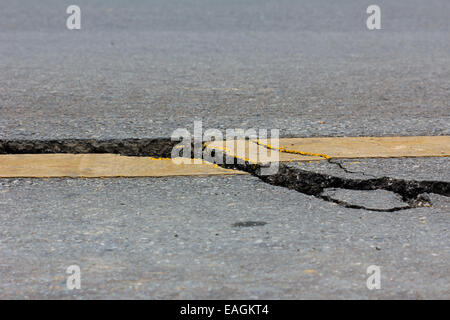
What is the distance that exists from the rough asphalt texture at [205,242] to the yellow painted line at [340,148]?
400 millimetres

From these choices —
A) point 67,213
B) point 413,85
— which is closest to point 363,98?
point 413,85

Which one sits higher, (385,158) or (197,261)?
(385,158)

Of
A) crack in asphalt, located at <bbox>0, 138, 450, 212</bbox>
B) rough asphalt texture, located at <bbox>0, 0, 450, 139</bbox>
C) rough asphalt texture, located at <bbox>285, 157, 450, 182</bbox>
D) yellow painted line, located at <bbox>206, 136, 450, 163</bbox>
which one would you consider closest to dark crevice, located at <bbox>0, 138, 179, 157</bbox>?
crack in asphalt, located at <bbox>0, 138, 450, 212</bbox>

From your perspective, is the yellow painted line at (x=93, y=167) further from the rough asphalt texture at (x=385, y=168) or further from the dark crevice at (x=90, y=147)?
the rough asphalt texture at (x=385, y=168)

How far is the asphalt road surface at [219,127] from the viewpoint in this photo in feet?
8.35

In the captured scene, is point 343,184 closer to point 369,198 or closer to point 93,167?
point 369,198

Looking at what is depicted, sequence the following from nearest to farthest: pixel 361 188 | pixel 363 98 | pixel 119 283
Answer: pixel 119 283 < pixel 361 188 < pixel 363 98

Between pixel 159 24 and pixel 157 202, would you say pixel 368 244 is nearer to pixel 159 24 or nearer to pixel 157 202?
pixel 157 202

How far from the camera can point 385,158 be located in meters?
3.89

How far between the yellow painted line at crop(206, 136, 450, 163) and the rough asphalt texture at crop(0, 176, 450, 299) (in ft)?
1.31

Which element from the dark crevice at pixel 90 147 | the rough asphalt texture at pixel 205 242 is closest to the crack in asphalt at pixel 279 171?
the dark crevice at pixel 90 147

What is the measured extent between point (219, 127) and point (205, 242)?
172 cm

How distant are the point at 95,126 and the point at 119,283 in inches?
84.6

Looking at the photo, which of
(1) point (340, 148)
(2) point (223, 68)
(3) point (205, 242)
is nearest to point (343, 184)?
(1) point (340, 148)
